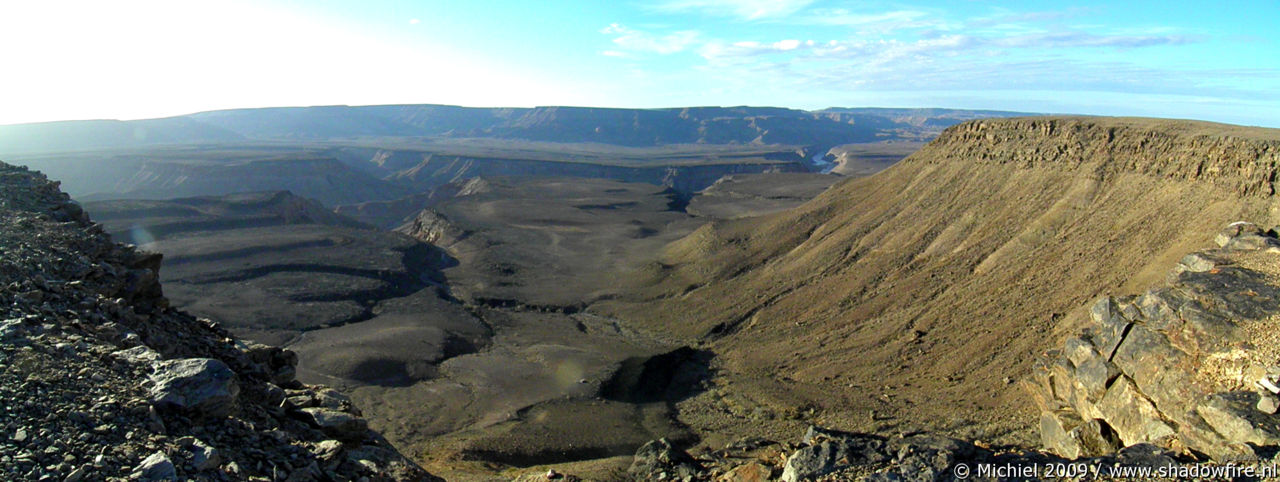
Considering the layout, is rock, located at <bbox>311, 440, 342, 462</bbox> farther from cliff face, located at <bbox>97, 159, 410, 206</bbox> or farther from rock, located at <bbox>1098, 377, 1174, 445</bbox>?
cliff face, located at <bbox>97, 159, 410, 206</bbox>

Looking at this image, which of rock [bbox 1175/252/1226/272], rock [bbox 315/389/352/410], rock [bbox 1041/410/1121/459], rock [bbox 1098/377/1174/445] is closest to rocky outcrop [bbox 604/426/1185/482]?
rock [bbox 1098/377/1174/445]

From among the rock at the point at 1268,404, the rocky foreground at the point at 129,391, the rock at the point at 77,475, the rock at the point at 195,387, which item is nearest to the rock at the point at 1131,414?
the rock at the point at 1268,404

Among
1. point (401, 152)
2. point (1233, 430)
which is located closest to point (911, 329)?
point (1233, 430)

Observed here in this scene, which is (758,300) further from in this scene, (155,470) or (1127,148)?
(155,470)

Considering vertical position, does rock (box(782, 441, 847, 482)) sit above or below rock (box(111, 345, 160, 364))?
below

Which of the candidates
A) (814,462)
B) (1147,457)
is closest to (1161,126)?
(1147,457)

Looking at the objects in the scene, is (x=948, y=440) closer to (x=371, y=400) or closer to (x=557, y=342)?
(x=371, y=400)
